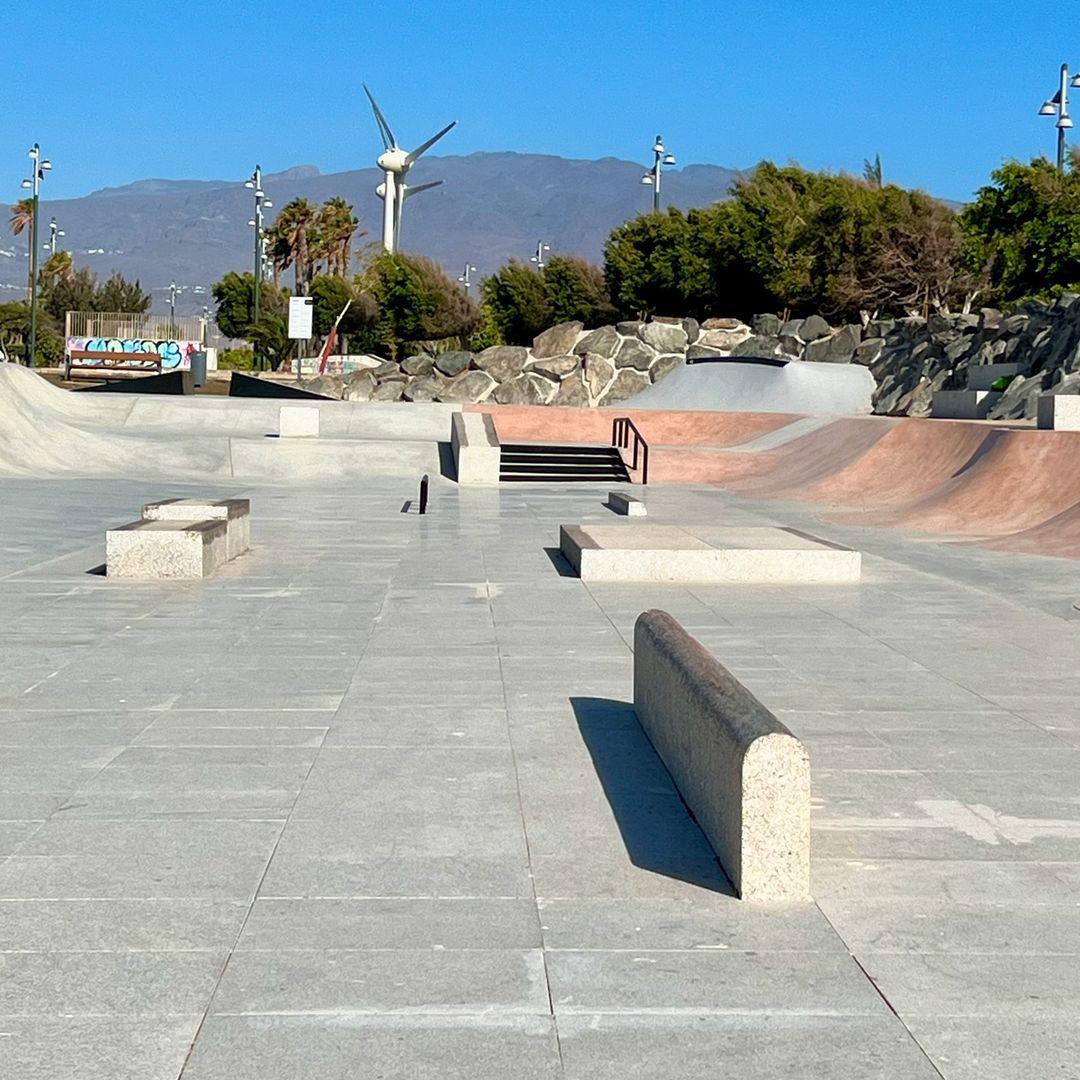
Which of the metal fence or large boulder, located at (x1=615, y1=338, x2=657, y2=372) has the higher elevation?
the metal fence

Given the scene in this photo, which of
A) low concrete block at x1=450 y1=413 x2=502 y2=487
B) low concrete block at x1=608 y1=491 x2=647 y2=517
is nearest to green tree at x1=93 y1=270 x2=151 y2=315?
low concrete block at x1=450 y1=413 x2=502 y2=487

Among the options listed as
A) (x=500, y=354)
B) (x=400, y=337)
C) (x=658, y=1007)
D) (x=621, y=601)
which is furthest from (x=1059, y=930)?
(x=400, y=337)

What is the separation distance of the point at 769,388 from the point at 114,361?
102 feet

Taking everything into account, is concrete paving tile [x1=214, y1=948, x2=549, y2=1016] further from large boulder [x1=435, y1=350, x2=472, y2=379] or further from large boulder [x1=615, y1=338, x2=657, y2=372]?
large boulder [x1=435, y1=350, x2=472, y2=379]

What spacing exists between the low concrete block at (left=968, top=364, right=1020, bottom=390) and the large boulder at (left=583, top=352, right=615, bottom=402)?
19.0 meters

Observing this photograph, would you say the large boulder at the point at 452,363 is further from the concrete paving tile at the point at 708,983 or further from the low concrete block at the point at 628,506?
the concrete paving tile at the point at 708,983

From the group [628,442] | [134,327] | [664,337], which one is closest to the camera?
[628,442]

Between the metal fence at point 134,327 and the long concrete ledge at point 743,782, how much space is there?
196ft

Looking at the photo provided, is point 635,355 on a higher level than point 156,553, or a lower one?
higher

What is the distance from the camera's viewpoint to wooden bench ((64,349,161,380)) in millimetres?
60062

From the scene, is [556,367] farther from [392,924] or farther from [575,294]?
[392,924]

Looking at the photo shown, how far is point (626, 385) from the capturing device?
52562 mm

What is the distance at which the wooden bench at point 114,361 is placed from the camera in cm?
6006

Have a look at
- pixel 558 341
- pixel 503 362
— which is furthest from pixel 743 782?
pixel 558 341
